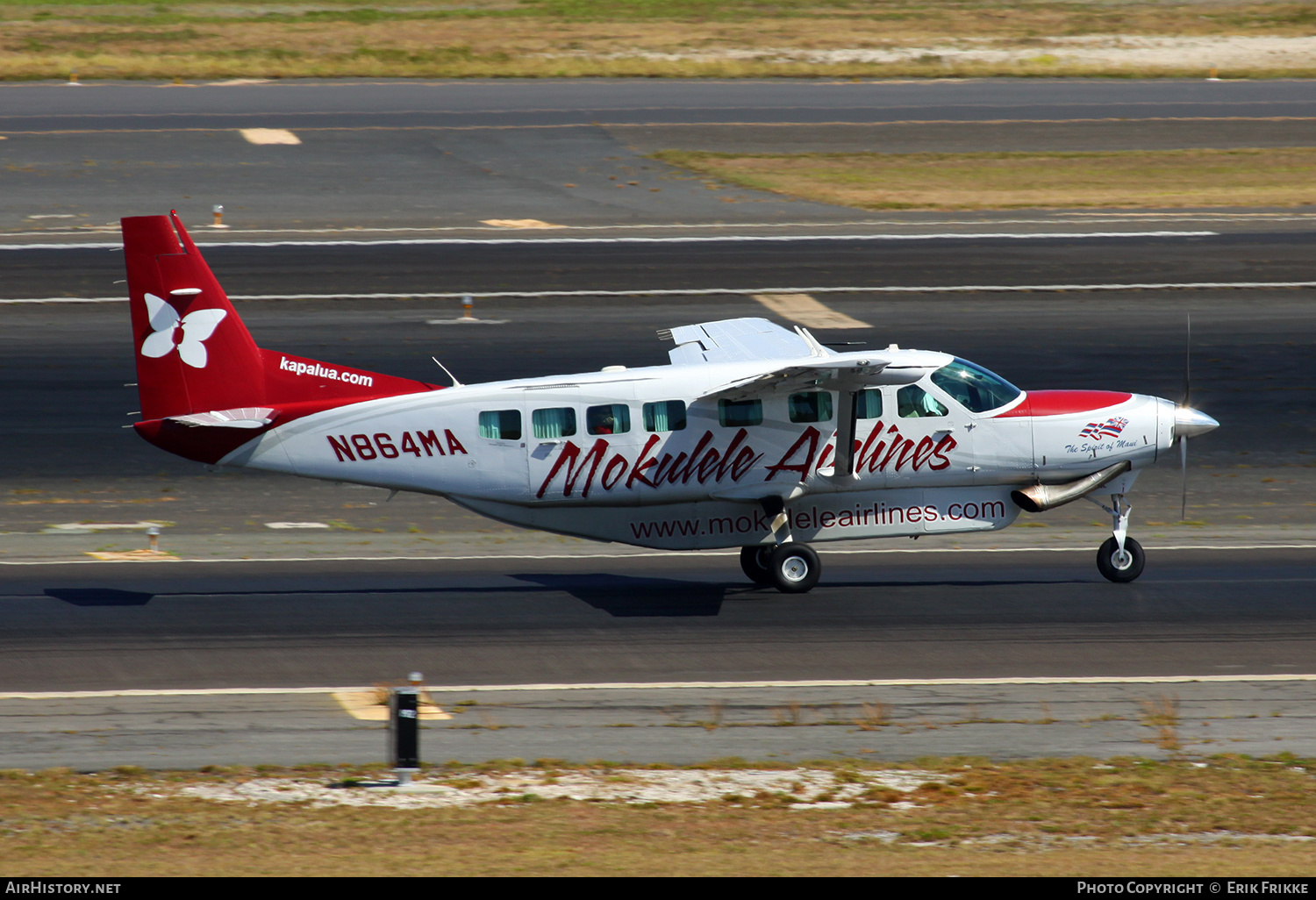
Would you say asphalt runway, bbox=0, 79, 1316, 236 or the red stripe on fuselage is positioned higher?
asphalt runway, bbox=0, 79, 1316, 236

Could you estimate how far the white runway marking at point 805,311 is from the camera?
33.1 m

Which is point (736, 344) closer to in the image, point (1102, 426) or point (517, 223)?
point (1102, 426)

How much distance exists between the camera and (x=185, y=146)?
49.9 meters

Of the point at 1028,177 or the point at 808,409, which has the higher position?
the point at 1028,177

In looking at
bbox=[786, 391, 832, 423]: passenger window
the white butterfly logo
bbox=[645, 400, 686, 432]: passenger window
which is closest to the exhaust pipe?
bbox=[786, 391, 832, 423]: passenger window

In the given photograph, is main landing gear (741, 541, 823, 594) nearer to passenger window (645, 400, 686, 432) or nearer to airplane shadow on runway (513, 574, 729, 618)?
airplane shadow on runway (513, 574, 729, 618)

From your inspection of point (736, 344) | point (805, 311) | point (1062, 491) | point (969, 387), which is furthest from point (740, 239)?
point (1062, 491)

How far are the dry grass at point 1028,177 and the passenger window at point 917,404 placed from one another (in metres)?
27.2

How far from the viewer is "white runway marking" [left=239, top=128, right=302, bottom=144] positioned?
167ft

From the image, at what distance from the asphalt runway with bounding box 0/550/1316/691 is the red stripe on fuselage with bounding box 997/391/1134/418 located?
218cm

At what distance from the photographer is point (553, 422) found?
18.7 meters

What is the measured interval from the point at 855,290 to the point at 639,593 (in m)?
17.8

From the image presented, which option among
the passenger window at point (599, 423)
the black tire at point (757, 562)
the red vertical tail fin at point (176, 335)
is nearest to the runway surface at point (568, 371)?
the black tire at point (757, 562)

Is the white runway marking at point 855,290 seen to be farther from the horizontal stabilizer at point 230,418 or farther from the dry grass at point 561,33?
the dry grass at point 561,33
